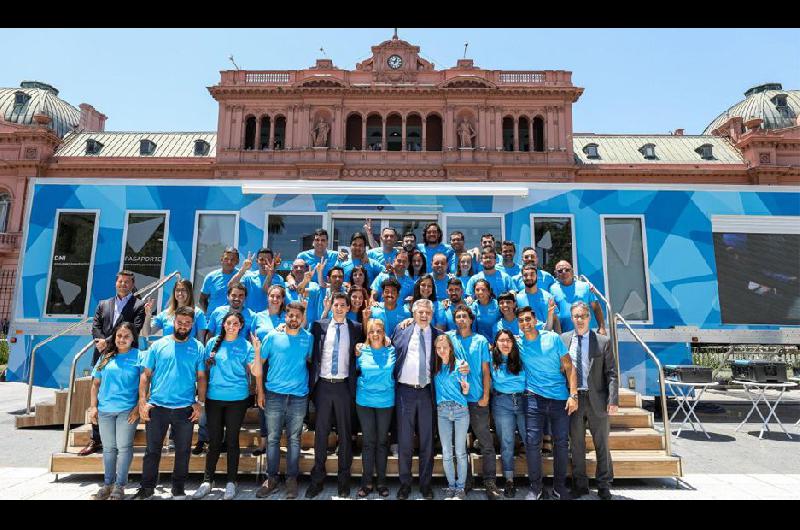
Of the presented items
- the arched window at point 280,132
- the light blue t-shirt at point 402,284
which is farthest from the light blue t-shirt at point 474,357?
the arched window at point 280,132

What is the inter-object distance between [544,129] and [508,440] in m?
26.9

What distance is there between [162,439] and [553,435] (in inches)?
147

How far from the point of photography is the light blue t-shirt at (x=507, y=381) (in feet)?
15.0

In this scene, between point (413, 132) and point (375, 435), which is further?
point (413, 132)

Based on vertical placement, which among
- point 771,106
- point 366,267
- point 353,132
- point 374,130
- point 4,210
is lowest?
point 366,267

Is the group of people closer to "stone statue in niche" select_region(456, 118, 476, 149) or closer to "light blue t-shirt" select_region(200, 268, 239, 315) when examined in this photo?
"light blue t-shirt" select_region(200, 268, 239, 315)

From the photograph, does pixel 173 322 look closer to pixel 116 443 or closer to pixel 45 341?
pixel 116 443

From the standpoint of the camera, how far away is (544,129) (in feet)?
93.0

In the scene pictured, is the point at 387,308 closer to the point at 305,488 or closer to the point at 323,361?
the point at 323,361

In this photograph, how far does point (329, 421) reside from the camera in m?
4.55

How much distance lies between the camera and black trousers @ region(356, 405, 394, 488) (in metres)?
4.50

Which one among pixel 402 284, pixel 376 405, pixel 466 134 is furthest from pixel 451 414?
pixel 466 134

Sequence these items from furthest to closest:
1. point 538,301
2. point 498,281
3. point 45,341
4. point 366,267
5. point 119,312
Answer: point 45,341
point 366,267
point 498,281
point 538,301
point 119,312

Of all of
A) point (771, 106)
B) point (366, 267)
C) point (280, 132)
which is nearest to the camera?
point (366, 267)
